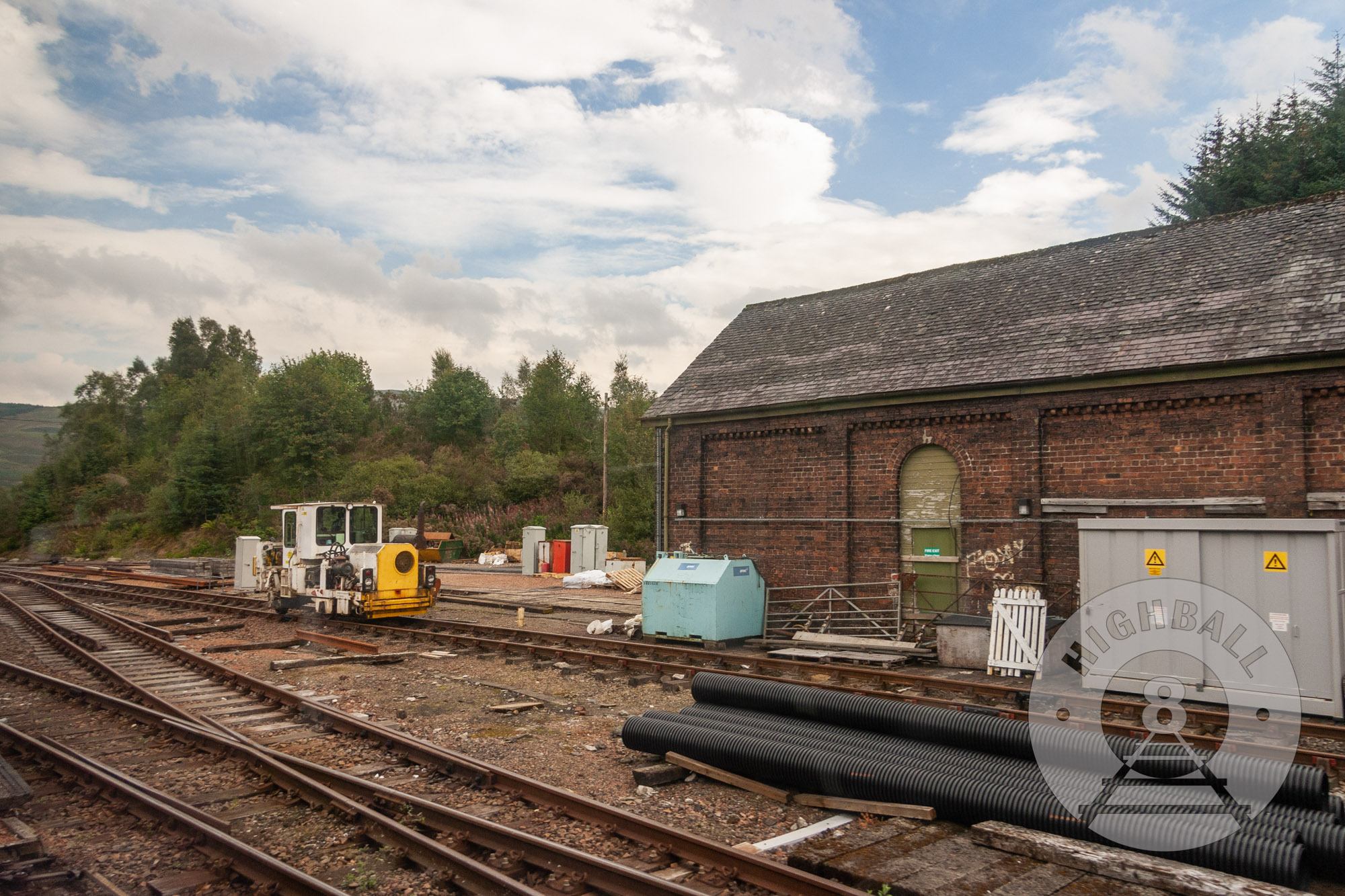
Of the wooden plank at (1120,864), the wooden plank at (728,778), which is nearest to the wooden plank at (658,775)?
the wooden plank at (728,778)

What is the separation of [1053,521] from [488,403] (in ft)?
181

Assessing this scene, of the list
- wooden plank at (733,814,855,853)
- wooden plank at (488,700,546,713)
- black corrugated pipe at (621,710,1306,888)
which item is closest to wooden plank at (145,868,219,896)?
wooden plank at (733,814,855,853)

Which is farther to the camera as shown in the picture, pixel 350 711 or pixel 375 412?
pixel 375 412

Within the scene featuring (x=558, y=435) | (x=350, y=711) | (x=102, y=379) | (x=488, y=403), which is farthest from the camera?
(x=102, y=379)

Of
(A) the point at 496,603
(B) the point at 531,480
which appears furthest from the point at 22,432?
(A) the point at 496,603

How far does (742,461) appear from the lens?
17891mm

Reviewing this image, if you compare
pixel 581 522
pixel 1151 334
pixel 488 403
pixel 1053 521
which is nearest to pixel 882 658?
pixel 1053 521

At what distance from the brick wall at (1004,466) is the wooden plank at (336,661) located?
24.0 feet

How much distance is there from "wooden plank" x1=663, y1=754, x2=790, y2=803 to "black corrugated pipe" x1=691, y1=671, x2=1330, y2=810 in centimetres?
103

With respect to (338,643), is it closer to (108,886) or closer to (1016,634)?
(108,886)

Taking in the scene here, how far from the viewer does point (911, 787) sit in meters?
5.96

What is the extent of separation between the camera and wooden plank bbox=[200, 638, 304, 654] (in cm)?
1390

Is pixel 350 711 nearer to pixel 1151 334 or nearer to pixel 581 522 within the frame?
pixel 1151 334

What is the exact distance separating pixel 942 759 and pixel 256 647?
39.9 ft
